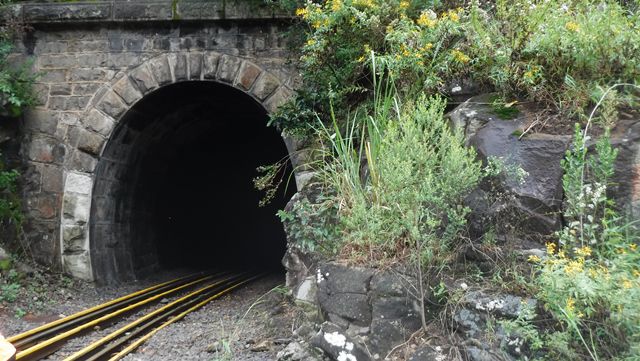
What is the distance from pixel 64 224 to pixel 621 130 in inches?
262

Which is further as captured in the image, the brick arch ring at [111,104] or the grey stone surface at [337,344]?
the brick arch ring at [111,104]

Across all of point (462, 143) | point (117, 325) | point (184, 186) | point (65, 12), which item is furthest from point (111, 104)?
point (462, 143)

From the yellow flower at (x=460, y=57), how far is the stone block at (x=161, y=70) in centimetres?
414

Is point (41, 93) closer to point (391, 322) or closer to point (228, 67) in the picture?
point (228, 67)

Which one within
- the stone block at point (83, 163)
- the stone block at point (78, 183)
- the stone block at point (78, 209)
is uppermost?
the stone block at point (83, 163)

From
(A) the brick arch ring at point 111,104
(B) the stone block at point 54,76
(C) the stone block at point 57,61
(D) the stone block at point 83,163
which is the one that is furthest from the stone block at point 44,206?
(C) the stone block at point 57,61

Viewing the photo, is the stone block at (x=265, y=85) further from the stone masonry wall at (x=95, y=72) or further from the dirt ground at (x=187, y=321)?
the dirt ground at (x=187, y=321)

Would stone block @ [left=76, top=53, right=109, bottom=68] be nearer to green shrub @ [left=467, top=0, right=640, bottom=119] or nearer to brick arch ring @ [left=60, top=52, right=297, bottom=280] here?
brick arch ring @ [left=60, top=52, right=297, bottom=280]

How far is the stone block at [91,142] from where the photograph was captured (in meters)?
7.57

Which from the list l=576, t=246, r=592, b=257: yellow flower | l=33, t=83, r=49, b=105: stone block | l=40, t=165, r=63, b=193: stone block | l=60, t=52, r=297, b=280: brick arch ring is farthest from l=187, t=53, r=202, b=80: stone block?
l=576, t=246, r=592, b=257: yellow flower

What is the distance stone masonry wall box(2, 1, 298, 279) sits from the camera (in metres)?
7.39

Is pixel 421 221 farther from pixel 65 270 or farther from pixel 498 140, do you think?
pixel 65 270

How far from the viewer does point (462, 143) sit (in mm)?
4273

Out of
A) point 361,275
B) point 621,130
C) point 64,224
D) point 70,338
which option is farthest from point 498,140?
point 64,224
